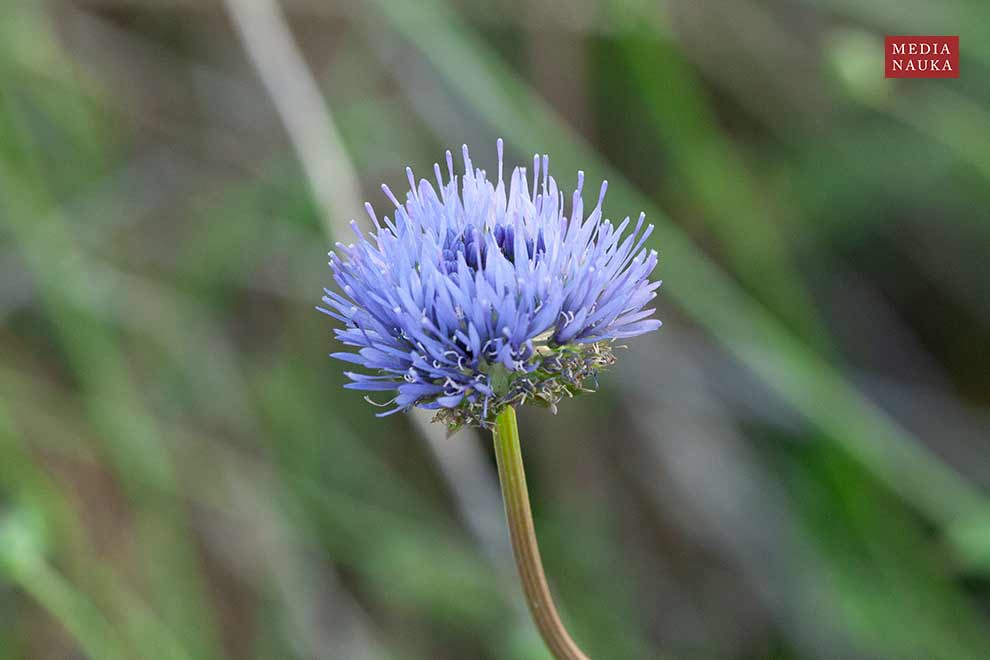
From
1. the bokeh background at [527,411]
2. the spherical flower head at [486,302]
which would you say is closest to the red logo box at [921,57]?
the bokeh background at [527,411]

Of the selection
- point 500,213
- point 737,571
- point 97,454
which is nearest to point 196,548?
point 97,454

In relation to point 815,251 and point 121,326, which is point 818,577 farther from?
point 121,326

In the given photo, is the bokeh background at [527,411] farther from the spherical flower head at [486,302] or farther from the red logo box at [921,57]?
the spherical flower head at [486,302]

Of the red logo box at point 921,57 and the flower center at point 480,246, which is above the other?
the red logo box at point 921,57

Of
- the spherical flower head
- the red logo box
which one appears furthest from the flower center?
the red logo box

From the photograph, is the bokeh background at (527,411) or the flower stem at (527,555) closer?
the flower stem at (527,555)

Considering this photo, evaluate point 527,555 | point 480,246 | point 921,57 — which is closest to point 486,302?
point 480,246
